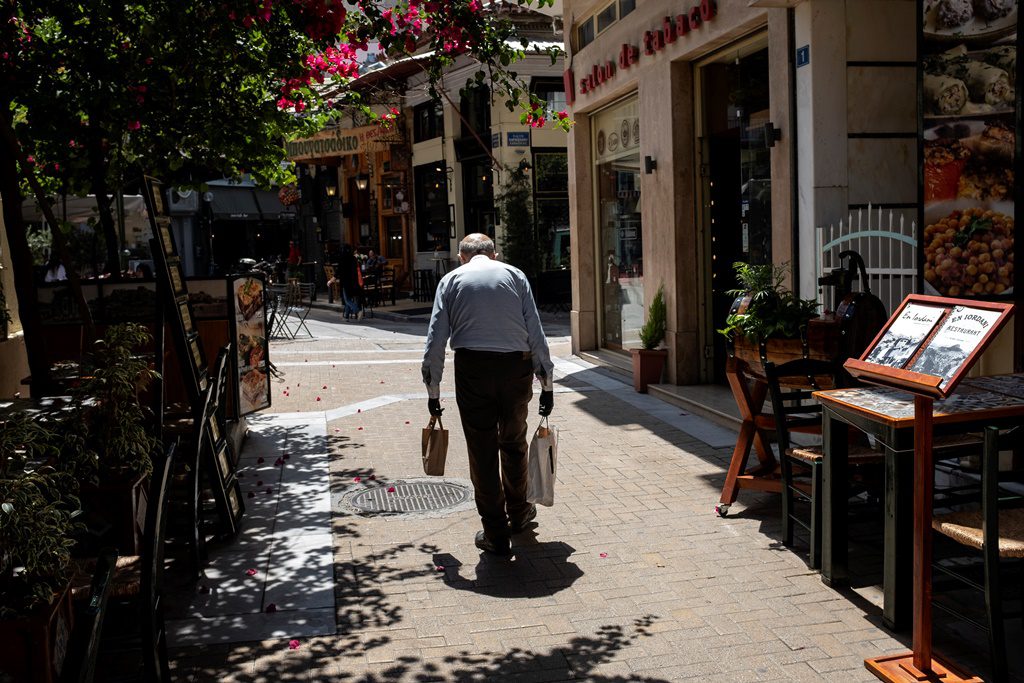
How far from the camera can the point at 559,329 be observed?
1939 cm

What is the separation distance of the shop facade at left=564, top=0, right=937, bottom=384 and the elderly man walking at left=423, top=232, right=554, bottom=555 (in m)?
3.26

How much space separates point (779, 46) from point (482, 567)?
520cm

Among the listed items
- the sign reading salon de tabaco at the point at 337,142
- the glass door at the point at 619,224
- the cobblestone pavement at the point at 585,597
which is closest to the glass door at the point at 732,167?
the glass door at the point at 619,224

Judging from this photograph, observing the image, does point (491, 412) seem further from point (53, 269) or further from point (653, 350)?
point (53, 269)

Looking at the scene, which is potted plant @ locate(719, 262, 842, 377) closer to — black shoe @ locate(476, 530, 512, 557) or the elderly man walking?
the elderly man walking

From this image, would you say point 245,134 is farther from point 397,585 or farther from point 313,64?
point 397,585

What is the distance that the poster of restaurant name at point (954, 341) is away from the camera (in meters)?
3.73

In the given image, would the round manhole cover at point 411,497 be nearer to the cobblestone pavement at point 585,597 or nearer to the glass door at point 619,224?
the cobblestone pavement at point 585,597

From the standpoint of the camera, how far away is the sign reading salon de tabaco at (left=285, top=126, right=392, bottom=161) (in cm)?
3064

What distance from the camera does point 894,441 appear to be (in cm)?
432

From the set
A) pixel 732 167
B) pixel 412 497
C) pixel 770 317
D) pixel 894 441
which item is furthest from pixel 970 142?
pixel 732 167

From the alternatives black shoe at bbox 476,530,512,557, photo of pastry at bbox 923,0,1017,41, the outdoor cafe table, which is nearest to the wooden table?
the outdoor cafe table

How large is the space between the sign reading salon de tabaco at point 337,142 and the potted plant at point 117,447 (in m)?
25.7

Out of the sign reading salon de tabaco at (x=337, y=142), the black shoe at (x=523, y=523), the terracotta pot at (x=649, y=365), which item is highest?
the sign reading salon de tabaco at (x=337, y=142)
